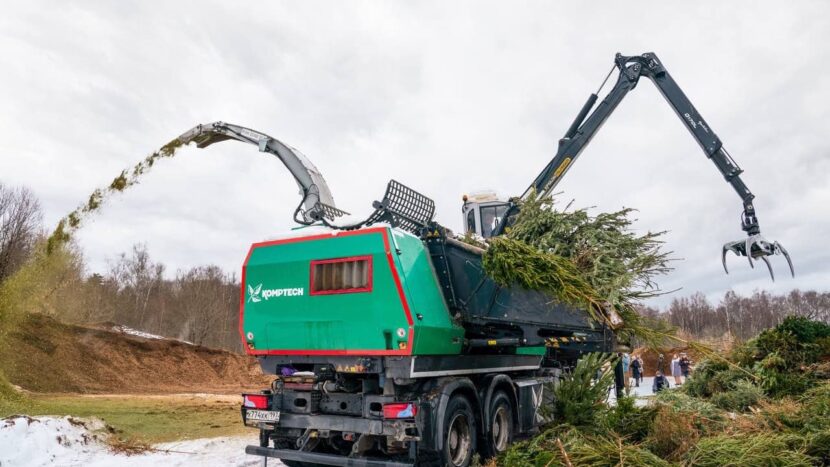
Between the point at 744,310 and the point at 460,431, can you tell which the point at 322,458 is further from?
the point at 744,310

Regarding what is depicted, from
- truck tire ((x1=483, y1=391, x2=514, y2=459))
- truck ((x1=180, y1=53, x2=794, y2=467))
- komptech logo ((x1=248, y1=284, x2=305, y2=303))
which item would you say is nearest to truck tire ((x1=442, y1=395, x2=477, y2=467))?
truck ((x1=180, y1=53, x2=794, y2=467))

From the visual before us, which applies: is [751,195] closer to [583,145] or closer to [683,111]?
[683,111]

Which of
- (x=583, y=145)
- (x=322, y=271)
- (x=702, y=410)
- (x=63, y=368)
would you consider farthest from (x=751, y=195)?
(x=63, y=368)

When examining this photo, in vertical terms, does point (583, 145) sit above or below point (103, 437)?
above

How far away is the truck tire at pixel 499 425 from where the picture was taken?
23.4ft

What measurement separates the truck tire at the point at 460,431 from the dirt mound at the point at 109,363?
1894cm

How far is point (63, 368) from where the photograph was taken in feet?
74.9

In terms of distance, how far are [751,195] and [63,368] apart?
2488 cm

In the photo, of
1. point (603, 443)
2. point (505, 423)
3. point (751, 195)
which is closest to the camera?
point (603, 443)

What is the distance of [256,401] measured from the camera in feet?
23.1

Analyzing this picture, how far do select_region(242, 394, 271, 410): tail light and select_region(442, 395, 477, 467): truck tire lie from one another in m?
2.31

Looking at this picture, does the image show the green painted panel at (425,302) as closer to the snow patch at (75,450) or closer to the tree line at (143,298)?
the snow patch at (75,450)

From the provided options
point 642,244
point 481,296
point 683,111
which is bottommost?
point 481,296

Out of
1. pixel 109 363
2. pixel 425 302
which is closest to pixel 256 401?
pixel 425 302
